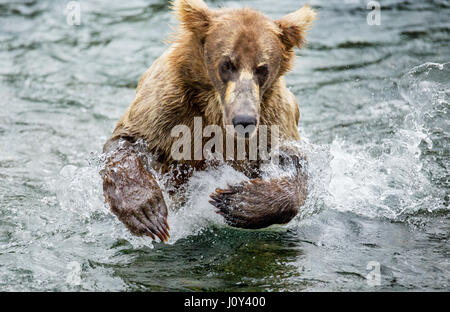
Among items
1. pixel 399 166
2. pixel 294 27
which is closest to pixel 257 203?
pixel 294 27

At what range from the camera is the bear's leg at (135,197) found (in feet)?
16.6

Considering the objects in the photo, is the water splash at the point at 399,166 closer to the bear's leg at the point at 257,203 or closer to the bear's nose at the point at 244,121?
the bear's leg at the point at 257,203

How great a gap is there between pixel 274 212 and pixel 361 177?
1869 mm

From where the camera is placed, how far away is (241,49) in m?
4.65

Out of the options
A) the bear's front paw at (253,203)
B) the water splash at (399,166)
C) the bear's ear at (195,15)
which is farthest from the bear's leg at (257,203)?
the bear's ear at (195,15)

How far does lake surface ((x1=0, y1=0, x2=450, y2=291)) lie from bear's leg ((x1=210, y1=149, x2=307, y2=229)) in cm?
26

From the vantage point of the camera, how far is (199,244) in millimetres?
5434

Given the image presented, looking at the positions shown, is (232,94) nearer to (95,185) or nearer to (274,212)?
(274,212)

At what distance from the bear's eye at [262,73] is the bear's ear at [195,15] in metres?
0.56

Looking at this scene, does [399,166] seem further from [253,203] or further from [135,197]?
[135,197]

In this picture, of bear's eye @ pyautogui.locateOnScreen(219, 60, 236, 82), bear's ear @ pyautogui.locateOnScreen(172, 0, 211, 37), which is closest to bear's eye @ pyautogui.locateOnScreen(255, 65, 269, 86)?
bear's eye @ pyautogui.locateOnScreen(219, 60, 236, 82)

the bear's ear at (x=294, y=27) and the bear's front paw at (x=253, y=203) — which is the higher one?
the bear's ear at (x=294, y=27)

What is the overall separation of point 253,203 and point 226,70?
1105 millimetres
